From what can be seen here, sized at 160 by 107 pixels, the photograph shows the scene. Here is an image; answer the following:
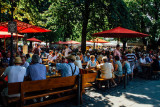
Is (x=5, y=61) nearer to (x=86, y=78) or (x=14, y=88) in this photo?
(x=14, y=88)

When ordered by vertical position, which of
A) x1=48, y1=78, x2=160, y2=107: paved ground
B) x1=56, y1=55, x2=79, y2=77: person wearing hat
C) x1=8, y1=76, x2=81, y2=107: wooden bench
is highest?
x1=56, y1=55, x2=79, y2=77: person wearing hat

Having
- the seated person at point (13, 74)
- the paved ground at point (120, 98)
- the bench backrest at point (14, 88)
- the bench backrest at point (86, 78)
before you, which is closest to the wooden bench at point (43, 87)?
the bench backrest at point (14, 88)

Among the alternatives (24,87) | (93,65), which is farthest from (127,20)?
(24,87)

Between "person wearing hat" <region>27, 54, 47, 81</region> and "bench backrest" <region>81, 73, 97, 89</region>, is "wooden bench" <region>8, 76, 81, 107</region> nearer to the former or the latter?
"bench backrest" <region>81, 73, 97, 89</region>

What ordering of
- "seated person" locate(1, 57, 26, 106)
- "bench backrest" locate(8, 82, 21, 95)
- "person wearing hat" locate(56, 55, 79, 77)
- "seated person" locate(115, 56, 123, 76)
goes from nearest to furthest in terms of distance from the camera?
"bench backrest" locate(8, 82, 21, 95)
"seated person" locate(1, 57, 26, 106)
"person wearing hat" locate(56, 55, 79, 77)
"seated person" locate(115, 56, 123, 76)

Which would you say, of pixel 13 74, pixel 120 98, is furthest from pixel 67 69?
pixel 120 98

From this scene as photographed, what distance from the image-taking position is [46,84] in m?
4.02

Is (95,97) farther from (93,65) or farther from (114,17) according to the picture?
(114,17)

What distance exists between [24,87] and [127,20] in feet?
35.7

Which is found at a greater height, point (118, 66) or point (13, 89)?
point (118, 66)

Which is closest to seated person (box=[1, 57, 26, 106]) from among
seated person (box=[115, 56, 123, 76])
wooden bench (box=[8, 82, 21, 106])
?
wooden bench (box=[8, 82, 21, 106])

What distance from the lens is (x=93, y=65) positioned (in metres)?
7.72

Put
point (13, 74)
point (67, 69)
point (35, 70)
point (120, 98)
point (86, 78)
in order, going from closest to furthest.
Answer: point (13, 74), point (35, 70), point (86, 78), point (67, 69), point (120, 98)

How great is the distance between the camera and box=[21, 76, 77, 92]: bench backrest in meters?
3.67
